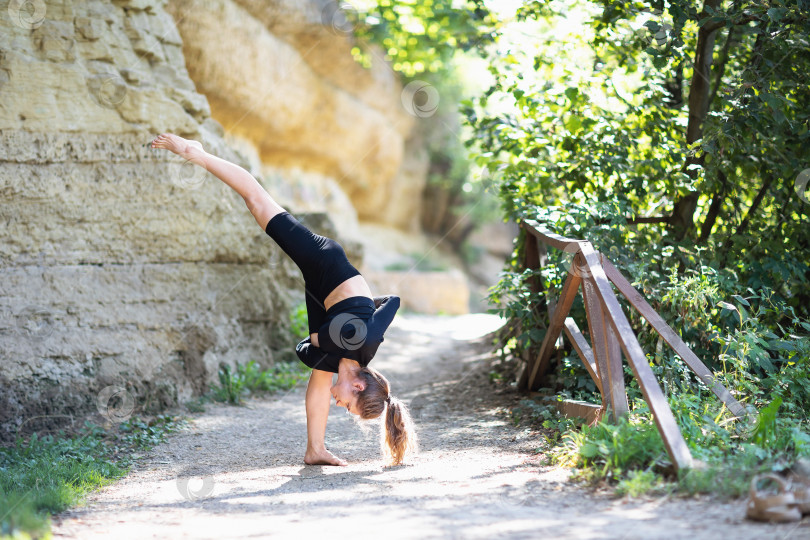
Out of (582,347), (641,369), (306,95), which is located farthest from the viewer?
(306,95)

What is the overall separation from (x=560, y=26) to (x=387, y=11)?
4718 millimetres

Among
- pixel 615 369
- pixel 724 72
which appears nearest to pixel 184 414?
pixel 615 369

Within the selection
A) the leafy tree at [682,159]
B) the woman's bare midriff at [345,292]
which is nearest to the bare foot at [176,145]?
the woman's bare midriff at [345,292]

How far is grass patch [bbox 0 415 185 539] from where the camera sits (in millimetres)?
3084

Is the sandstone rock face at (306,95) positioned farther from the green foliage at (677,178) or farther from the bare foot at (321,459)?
the bare foot at (321,459)

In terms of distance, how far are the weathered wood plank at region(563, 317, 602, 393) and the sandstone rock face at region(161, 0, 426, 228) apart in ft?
17.4

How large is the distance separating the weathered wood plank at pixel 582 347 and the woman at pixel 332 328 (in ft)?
3.92

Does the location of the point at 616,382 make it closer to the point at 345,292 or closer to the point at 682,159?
the point at 345,292

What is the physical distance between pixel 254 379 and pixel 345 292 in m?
2.77

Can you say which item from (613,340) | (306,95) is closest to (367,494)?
(613,340)

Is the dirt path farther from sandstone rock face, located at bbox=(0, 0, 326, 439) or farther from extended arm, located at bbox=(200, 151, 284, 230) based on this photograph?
extended arm, located at bbox=(200, 151, 284, 230)

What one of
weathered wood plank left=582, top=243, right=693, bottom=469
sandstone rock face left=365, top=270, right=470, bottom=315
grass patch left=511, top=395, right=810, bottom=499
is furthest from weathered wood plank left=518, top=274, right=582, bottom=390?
sandstone rock face left=365, top=270, right=470, bottom=315

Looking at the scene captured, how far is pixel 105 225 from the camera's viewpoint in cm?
576

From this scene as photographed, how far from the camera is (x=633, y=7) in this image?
18.4 feet
